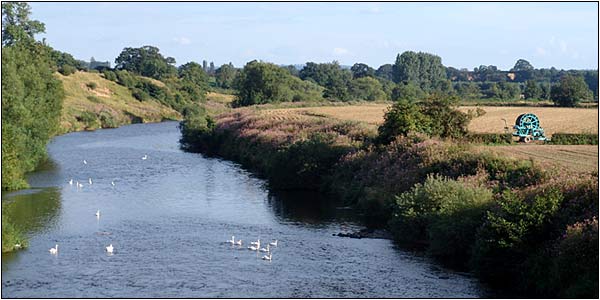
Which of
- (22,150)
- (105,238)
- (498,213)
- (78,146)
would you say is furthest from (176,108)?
(498,213)

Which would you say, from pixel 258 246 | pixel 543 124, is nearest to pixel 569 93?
pixel 543 124

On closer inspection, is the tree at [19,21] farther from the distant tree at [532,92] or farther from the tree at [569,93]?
the distant tree at [532,92]

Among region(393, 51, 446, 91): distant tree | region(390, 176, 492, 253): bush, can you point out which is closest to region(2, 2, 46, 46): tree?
region(390, 176, 492, 253): bush

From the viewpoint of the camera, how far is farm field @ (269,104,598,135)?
188 feet

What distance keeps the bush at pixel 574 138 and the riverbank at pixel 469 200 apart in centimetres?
1208

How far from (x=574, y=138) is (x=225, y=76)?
142 m

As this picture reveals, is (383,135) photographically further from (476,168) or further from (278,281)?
(278,281)

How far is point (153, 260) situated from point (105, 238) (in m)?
4.21

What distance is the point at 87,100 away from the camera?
10644 centimetres

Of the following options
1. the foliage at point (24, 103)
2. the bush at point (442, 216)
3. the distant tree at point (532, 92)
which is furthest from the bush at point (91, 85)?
the bush at point (442, 216)

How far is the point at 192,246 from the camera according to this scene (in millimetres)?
30141

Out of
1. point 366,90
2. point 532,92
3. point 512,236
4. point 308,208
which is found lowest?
point 308,208

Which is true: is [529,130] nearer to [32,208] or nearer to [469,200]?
[469,200]

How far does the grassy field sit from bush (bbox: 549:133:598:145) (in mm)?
50456
